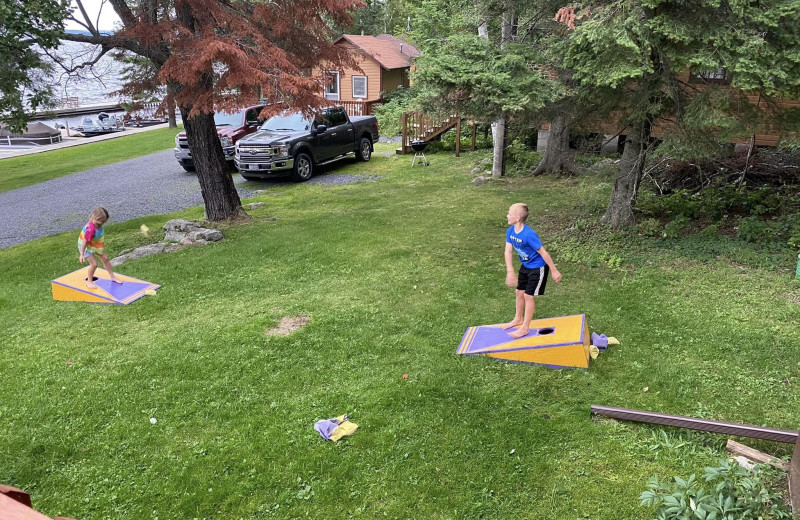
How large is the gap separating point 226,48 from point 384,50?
82.7ft

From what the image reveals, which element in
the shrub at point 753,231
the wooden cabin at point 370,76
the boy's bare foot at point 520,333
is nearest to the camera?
the boy's bare foot at point 520,333

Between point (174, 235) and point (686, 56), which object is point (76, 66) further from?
point (686, 56)

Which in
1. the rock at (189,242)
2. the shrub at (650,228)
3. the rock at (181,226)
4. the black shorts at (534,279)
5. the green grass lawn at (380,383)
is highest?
the black shorts at (534,279)

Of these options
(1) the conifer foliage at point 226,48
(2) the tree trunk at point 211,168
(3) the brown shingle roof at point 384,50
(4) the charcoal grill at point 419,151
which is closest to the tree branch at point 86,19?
(1) the conifer foliage at point 226,48

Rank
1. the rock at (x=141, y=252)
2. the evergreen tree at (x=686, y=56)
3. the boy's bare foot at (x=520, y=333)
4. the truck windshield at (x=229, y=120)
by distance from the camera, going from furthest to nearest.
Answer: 1. the truck windshield at (x=229, y=120)
2. the rock at (x=141, y=252)
3. the evergreen tree at (x=686, y=56)
4. the boy's bare foot at (x=520, y=333)

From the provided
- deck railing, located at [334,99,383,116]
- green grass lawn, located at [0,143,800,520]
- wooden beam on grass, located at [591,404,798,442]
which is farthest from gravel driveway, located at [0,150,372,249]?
wooden beam on grass, located at [591,404,798,442]

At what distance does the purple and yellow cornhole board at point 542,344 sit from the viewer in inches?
190

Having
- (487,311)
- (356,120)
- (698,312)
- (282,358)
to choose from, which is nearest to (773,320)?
(698,312)

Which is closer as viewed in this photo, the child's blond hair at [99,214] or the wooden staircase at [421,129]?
the child's blond hair at [99,214]

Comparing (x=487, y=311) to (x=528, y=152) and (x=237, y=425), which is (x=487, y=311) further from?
(x=528, y=152)

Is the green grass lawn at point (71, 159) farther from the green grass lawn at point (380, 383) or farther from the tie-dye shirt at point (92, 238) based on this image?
the tie-dye shirt at point (92, 238)

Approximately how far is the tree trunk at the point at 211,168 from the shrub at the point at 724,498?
892 cm

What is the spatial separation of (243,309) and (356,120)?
11781 mm

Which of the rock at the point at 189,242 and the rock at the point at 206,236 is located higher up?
the rock at the point at 206,236
